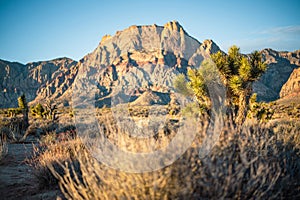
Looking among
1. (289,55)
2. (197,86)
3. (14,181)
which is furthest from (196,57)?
(289,55)

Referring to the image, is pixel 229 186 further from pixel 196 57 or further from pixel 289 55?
pixel 289 55

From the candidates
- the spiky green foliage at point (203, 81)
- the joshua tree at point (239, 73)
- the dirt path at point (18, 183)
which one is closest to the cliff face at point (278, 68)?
the joshua tree at point (239, 73)

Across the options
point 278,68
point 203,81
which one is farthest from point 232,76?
point 278,68

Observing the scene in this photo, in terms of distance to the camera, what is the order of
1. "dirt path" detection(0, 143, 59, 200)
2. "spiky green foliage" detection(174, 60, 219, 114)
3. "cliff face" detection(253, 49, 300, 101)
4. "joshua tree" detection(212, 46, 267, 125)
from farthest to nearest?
"cliff face" detection(253, 49, 300, 101), "spiky green foliage" detection(174, 60, 219, 114), "joshua tree" detection(212, 46, 267, 125), "dirt path" detection(0, 143, 59, 200)

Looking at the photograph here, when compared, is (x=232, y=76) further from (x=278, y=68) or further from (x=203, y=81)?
(x=278, y=68)

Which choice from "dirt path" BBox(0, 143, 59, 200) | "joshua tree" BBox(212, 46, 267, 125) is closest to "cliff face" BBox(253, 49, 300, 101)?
"joshua tree" BBox(212, 46, 267, 125)

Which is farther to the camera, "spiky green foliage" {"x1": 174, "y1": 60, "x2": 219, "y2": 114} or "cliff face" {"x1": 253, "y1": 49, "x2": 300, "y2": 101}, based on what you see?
"cliff face" {"x1": 253, "y1": 49, "x2": 300, "y2": 101}

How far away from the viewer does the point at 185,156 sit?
128 inches

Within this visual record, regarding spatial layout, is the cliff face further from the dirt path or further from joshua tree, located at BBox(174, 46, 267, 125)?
the dirt path

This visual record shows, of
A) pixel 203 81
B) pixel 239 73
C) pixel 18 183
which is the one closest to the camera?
pixel 18 183

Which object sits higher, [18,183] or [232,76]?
[232,76]

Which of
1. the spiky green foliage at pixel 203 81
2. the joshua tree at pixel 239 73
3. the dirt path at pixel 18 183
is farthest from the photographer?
the spiky green foliage at pixel 203 81

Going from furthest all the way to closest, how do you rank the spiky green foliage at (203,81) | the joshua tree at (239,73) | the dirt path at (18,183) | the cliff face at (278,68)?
the cliff face at (278,68)
the spiky green foliage at (203,81)
the joshua tree at (239,73)
the dirt path at (18,183)

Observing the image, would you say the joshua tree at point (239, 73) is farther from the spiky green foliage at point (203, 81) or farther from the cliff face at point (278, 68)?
the cliff face at point (278, 68)
